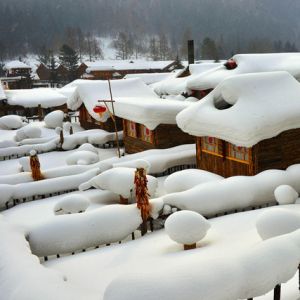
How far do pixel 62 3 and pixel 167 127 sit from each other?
587ft

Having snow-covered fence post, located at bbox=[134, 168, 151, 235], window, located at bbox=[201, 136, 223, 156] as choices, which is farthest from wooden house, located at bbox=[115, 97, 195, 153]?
snow-covered fence post, located at bbox=[134, 168, 151, 235]

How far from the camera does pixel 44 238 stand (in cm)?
1009

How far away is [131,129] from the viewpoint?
22.2m

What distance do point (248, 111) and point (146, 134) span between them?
801 cm

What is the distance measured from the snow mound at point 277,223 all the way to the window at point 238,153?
635 centimetres

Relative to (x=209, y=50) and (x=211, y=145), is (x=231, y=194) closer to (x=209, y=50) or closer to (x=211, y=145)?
(x=211, y=145)

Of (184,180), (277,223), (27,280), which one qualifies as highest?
(277,223)

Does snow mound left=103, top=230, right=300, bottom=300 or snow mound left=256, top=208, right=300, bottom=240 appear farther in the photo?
snow mound left=256, top=208, right=300, bottom=240

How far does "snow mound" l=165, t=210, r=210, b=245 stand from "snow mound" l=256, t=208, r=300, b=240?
1654mm

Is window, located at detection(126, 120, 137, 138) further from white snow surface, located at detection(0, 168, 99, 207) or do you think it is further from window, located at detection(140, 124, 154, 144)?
white snow surface, located at detection(0, 168, 99, 207)

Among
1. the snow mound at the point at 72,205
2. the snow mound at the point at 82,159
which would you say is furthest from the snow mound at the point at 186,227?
the snow mound at the point at 82,159

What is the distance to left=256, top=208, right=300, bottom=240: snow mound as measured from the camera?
7508 mm

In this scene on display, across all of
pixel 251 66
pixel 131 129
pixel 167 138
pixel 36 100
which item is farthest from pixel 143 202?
pixel 36 100

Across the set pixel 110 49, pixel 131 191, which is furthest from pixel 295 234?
pixel 110 49
